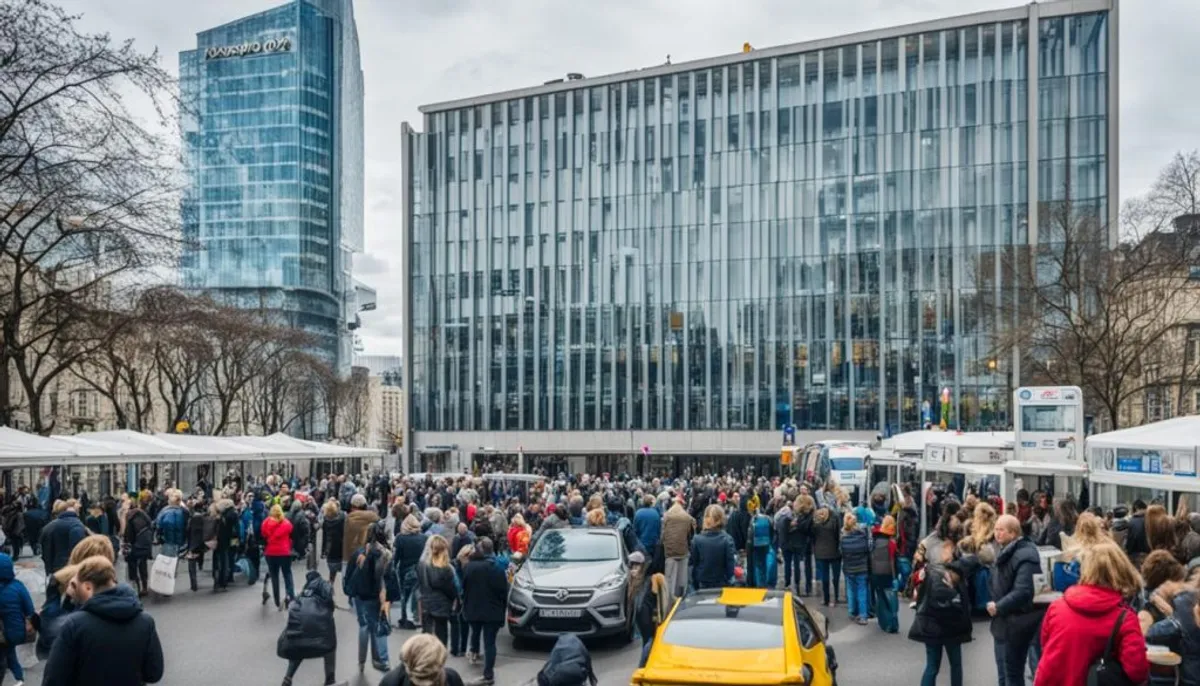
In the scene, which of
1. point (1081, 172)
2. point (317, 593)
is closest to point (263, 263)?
point (1081, 172)

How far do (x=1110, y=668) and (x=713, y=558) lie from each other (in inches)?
347

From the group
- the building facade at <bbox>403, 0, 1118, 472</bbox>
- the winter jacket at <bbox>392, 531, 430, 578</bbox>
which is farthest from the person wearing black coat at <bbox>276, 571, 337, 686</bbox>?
the building facade at <bbox>403, 0, 1118, 472</bbox>

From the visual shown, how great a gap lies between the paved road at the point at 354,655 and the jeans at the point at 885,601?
0.17 m

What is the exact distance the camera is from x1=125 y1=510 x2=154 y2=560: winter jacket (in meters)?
19.4

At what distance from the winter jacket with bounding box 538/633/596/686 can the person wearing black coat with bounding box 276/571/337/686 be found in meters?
3.35

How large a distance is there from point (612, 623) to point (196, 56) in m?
158

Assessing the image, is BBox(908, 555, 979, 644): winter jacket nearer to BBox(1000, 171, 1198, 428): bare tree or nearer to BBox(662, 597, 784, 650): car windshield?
BBox(662, 597, 784, 650): car windshield

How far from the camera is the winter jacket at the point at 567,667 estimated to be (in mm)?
8414

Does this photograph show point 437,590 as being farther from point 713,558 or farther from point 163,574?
point 163,574

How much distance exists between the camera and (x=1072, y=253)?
38.2 m

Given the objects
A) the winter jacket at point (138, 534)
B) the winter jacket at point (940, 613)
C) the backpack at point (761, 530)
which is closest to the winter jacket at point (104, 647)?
the winter jacket at point (940, 613)

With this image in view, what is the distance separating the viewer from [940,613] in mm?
10711

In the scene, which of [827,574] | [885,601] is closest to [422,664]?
[885,601]

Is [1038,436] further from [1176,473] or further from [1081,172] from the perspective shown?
[1081,172]
